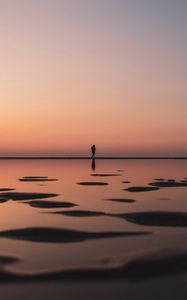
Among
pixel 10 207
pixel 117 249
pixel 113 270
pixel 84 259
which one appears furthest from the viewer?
pixel 10 207

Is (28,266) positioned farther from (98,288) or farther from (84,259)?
(98,288)

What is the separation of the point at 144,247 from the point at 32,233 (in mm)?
3238

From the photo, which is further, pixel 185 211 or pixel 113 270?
pixel 185 211

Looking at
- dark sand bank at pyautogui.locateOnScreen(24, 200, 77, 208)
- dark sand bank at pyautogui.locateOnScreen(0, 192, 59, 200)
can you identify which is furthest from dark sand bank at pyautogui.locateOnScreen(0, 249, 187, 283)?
dark sand bank at pyautogui.locateOnScreen(0, 192, 59, 200)

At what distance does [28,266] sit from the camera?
749 centimetres

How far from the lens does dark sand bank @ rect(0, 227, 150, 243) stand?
1004cm

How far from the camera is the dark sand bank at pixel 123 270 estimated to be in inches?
269

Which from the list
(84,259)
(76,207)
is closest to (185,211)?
(76,207)

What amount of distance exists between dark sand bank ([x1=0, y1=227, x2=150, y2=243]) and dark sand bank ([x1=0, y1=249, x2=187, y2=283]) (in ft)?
6.42

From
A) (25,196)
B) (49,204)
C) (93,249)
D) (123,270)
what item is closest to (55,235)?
(93,249)

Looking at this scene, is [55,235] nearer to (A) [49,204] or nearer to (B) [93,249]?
(B) [93,249]

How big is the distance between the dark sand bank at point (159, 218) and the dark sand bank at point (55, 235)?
5.72 ft

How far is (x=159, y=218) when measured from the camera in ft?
43.6

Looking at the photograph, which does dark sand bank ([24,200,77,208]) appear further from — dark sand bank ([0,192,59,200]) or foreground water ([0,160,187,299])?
dark sand bank ([0,192,59,200])
